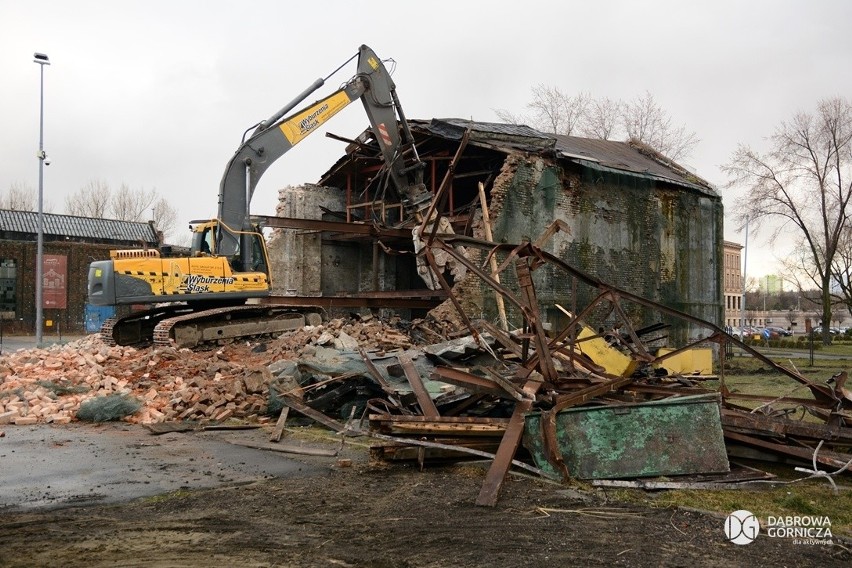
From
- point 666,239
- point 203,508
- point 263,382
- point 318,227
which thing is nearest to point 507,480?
point 203,508

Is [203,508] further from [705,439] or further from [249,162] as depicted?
[249,162]

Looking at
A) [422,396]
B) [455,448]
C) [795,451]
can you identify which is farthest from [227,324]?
[795,451]

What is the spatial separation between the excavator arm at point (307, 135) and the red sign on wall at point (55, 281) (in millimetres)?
23080

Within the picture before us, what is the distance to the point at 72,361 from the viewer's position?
40.4 feet

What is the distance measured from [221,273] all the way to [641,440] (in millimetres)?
10241

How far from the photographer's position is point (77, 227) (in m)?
37.2

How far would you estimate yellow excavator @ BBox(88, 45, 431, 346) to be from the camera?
1320cm

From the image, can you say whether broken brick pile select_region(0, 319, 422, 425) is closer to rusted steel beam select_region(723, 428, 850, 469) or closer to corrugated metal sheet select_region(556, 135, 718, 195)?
rusted steel beam select_region(723, 428, 850, 469)

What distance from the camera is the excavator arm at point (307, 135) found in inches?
573

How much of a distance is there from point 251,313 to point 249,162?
3.12 metres

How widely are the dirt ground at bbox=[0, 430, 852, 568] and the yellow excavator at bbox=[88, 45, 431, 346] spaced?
27.1 ft

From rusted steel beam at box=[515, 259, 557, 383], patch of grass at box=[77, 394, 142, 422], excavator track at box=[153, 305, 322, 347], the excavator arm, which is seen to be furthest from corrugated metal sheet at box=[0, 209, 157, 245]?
rusted steel beam at box=[515, 259, 557, 383]

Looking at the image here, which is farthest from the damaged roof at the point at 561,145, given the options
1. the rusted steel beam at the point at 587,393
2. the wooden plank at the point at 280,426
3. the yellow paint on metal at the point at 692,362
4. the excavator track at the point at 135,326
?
the rusted steel beam at the point at 587,393

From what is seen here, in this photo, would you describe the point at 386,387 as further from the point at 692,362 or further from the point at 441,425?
the point at 692,362
